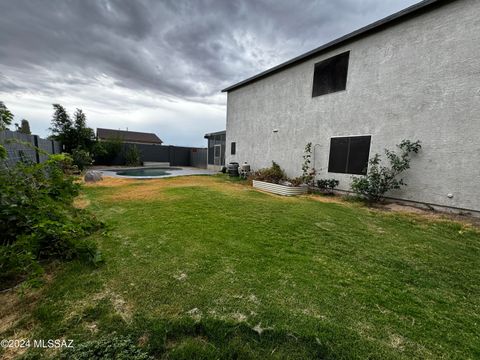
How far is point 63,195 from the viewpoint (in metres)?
2.72

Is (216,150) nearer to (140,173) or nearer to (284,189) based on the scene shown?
(140,173)

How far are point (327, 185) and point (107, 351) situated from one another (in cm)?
782

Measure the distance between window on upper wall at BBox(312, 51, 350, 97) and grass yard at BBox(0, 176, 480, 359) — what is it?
19.5 ft

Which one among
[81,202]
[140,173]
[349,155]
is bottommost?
[140,173]

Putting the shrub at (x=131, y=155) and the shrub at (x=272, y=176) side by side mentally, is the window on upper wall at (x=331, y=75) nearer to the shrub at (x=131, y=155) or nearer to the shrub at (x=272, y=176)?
the shrub at (x=272, y=176)

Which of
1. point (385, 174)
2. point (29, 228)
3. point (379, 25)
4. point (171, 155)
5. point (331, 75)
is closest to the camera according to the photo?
point (29, 228)

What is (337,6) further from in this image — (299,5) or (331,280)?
(331,280)

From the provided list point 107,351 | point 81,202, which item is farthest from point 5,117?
point 81,202

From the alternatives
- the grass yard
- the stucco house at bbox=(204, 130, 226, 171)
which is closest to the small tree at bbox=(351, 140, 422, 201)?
the grass yard

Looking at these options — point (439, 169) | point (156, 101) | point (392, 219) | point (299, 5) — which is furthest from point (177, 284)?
point (156, 101)

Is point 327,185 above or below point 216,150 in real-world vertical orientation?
below

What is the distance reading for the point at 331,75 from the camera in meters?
7.81

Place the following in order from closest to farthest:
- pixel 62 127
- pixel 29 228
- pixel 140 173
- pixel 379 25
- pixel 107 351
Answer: pixel 107 351 < pixel 29 228 < pixel 379 25 < pixel 62 127 < pixel 140 173

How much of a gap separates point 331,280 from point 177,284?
165 cm
